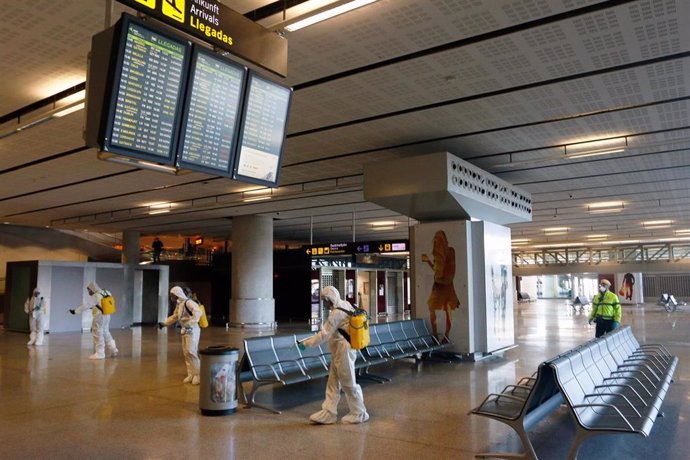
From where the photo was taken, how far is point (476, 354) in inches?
422

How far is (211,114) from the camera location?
181 inches

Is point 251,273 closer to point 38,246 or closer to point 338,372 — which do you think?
point 38,246

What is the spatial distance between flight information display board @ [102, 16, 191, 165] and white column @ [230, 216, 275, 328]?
50.3 feet

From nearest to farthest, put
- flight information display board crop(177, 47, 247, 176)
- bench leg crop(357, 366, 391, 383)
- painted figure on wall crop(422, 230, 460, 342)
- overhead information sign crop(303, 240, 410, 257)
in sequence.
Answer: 1. flight information display board crop(177, 47, 247, 176)
2. bench leg crop(357, 366, 391, 383)
3. painted figure on wall crop(422, 230, 460, 342)
4. overhead information sign crop(303, 240, 410, 257)

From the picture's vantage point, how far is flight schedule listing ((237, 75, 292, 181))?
4.86 meters

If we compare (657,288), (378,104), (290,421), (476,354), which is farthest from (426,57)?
(657,288)

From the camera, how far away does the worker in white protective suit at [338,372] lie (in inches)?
232

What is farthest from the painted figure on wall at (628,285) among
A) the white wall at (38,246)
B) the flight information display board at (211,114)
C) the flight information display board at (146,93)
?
the flight information display board at (146,93)

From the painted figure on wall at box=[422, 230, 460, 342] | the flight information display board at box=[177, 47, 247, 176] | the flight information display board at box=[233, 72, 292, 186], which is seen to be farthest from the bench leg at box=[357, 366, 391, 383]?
the flight information display board at box=[177, 47, 247, 176]

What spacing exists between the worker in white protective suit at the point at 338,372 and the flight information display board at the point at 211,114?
6.98 ft

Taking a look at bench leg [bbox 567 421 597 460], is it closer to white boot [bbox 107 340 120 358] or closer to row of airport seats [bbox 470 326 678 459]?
row of airport seats [bbox 470 326 678 459]

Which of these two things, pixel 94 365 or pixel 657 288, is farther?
pixel 657 288

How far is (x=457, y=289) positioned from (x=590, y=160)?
3.76m

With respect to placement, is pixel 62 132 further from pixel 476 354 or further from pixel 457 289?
pixel 476 354
